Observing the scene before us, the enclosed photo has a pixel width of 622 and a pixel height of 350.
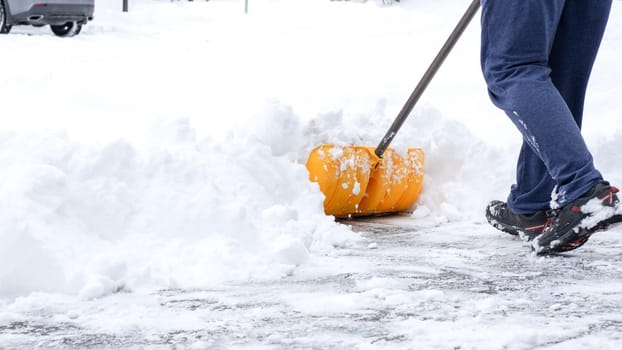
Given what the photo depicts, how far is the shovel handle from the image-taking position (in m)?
3.66

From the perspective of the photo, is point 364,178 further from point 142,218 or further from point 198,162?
point 142,218

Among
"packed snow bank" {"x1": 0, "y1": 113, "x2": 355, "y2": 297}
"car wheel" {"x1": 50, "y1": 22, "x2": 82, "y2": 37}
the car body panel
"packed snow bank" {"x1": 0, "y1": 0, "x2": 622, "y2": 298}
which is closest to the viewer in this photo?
"packed snow bank" {"x1": 0, "y1": 113, "x2": 355, "y2": 297}

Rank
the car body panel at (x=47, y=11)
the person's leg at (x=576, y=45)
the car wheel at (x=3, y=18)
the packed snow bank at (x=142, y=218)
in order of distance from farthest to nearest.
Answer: the car body panel at (x=47, y=11)
the car wheel at (x=3, y=18)
the person's leg at (x=576, y=45)
the packed snow bank at (x=142, y=218)

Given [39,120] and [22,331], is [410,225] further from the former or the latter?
[22,331]

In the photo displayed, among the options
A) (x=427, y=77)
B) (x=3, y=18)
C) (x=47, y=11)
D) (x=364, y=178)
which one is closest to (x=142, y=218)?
(x=364, y=178)

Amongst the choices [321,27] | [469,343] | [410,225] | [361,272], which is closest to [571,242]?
[361,272]

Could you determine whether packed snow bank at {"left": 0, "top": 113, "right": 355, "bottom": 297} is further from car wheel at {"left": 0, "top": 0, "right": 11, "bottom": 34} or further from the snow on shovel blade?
car wheel at {"left": 0, "top": 0, "right": 11, "bottom": 34}

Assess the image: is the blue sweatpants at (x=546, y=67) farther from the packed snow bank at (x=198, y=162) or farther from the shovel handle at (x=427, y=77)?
the packed snow bank at (x=198, y=162)

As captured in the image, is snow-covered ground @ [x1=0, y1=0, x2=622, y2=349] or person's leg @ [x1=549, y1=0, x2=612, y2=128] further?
person's leg @ [x1=549, y1=0, x2=612, y2=128]

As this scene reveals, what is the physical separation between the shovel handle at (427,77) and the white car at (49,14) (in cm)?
895

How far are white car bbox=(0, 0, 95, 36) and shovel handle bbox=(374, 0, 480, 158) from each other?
895 centimetres

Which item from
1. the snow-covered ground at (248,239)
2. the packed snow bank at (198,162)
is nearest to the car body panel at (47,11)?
the packed snow bank at (198,162)

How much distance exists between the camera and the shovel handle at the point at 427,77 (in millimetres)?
3658

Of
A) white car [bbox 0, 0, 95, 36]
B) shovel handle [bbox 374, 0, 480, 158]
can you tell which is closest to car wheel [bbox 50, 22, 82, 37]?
white car [bbox 0, 0, 95, 36]
